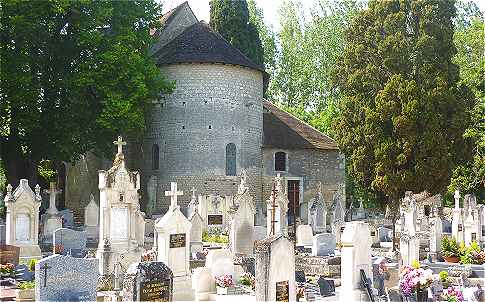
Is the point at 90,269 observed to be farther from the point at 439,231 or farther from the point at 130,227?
the point at 439,231

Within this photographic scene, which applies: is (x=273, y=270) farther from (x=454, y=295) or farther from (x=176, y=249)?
(x=176, y=249)

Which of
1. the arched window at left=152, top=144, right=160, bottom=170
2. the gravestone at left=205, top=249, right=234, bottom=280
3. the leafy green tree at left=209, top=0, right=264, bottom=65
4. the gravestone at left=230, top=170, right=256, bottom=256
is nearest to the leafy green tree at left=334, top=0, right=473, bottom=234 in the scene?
the arched window at left=152, top=144, right=160, bottom=170

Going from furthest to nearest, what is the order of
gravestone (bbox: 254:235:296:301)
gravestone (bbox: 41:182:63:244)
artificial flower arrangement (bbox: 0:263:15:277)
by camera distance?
1. gravestone (bbox: 41:182:63:244)
2. artificial flower arrangement (bbox: 0:263:15:277)
3. gravestone (bbox: 254:235:296:301)

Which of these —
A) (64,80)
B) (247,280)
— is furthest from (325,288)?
(64,80)

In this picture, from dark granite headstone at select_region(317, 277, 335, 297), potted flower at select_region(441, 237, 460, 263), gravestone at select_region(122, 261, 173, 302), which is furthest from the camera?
potted flower at select_region(441, 237, 460, 263)

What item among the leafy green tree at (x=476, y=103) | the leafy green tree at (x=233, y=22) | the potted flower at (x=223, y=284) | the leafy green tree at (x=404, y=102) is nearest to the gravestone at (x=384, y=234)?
the leafy green tree at (x=404, y=102)

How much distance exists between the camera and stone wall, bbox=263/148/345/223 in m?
35.2

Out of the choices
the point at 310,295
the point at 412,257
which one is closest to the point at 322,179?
the point at 412,257

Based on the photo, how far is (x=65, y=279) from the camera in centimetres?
983

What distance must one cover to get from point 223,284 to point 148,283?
473 centimetres

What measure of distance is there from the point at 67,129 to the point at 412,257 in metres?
15.1

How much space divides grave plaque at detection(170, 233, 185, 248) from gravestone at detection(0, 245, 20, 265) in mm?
4633

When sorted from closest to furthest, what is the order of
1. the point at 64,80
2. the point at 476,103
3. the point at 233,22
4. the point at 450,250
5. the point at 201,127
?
the point at 450,250, the point at 64,80, the point at 476,103, the point at 201,127, the point at 233,22

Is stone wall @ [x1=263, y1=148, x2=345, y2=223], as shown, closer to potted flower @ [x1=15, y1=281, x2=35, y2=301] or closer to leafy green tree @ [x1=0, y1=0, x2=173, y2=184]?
leafy green tree @ [x1=0, y1=0, x2=173, y2=184]
